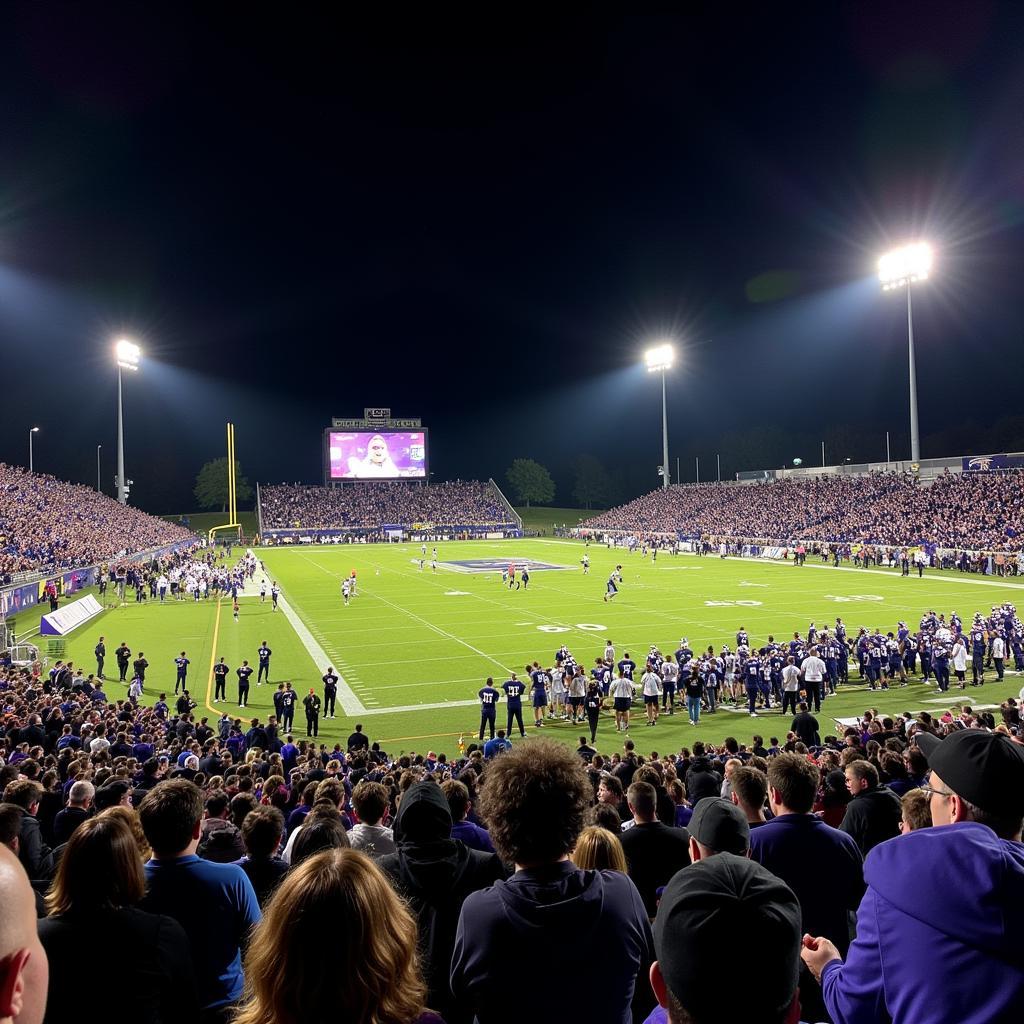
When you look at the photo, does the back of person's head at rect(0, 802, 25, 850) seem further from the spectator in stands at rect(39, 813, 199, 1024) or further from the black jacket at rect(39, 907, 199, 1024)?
the black jacket at rect(39, 907, 199, 1024)

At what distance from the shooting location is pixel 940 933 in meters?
2.14

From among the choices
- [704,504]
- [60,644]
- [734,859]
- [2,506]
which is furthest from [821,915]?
[704,504]

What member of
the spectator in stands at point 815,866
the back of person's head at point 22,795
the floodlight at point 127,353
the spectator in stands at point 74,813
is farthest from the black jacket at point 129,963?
the floodlight at point 127,353

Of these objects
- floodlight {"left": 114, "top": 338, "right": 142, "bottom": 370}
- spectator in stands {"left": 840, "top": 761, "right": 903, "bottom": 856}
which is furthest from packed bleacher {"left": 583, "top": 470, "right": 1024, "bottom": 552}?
floodlight {"left": 114, "top": 338, "right": 142, "bottom": 370}

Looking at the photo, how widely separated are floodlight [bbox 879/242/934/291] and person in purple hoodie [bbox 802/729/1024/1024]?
5908 cm

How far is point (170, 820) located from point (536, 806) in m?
1.94

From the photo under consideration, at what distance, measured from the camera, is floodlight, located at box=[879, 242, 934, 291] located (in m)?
52.8

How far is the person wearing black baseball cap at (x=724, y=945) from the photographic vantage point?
1716mm

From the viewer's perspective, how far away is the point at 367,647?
85.8ft

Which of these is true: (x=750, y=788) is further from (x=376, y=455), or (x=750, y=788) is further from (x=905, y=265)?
(x=376, y=455)

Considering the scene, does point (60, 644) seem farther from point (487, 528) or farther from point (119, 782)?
point (487, 528)

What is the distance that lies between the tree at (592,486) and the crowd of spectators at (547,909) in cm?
13094

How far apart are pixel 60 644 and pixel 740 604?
25.7m

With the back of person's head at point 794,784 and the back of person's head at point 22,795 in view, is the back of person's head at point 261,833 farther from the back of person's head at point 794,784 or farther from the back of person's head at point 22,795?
the back of person's head at point 794,784
